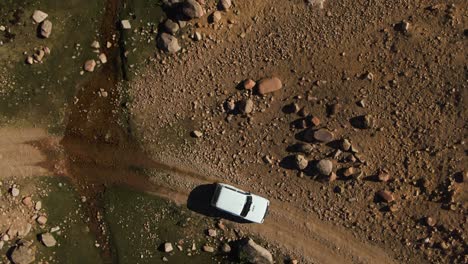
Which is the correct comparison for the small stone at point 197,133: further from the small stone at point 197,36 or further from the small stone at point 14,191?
the small stone at point 14,191

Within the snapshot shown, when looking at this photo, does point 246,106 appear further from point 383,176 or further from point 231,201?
point 383,176

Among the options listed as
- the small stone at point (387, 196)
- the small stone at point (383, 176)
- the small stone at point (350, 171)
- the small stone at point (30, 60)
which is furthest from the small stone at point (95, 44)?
the small stone at point (387, 196)

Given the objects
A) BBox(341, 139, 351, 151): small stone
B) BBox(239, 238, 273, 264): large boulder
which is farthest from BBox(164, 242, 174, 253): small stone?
BBox(341, 139, 351, 151): small stone

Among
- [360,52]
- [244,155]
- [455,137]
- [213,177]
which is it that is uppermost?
[360,52]

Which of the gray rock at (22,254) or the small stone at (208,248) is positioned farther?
the small stone at (208,248)

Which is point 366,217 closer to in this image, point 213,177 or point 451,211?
point 451,211

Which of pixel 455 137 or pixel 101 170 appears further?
pixel 101 170

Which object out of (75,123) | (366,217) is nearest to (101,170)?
(75,123)
